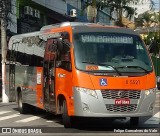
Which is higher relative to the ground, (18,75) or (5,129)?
(18,75)

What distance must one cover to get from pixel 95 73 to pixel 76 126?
6.05 ft

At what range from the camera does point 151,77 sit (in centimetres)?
1295

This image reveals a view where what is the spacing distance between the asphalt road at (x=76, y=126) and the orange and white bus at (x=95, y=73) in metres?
0.43

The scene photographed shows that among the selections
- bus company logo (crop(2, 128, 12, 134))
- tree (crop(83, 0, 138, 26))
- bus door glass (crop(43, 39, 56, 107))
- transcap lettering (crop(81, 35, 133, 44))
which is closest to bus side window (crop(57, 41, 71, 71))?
bus door glass (crop(43, 39, 56, 107))

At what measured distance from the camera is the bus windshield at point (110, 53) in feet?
41.3

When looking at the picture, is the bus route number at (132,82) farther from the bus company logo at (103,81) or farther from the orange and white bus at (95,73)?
the bus company logo at (103,81)

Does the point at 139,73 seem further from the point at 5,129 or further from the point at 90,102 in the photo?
the point at 5,129

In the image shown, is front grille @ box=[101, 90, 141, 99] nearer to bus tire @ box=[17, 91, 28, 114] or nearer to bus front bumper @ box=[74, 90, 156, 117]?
bus front bumper @ box=[74, 90, 156, 117]

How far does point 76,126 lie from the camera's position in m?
13.4

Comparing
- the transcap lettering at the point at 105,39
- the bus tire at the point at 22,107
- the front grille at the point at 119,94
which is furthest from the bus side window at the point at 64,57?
the bus tire at the point at 22,107

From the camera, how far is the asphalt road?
1225cm

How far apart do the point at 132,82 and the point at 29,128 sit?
9.82 feet

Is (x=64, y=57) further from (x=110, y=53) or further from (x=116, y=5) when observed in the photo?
(x=116, y=5)

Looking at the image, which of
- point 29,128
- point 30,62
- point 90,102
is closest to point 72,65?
point 90,102
